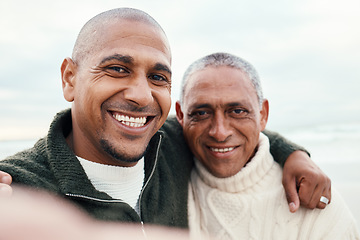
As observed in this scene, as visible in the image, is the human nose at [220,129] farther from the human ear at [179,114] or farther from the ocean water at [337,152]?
the ocean water at [337,152]

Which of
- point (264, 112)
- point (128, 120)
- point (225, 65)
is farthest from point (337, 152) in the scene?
point (128, 120)

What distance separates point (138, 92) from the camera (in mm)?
1852

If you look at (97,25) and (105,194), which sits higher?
(97,25)

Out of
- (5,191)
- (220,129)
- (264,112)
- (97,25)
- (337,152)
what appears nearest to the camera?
(5,191)

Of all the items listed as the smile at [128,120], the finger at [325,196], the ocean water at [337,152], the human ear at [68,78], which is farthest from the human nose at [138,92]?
the ocean water at [337,152]

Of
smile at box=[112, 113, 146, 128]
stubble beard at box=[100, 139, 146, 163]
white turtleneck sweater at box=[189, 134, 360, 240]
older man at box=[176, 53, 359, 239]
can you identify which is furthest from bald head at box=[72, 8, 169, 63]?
white turtleneck sweater at box=[189, 134, 360, 240]

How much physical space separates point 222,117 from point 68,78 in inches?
43.7

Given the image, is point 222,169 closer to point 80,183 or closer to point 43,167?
point 80,183

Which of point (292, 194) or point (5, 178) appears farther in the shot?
point (292, 194)

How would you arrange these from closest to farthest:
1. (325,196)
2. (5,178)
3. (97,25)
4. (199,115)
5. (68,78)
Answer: (5,178) < (97,25) < (68,78) < (325,196) < (199,115)

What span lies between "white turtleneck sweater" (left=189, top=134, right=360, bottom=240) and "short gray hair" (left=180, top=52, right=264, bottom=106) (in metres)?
0.51

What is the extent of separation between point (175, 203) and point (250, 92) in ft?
3.27

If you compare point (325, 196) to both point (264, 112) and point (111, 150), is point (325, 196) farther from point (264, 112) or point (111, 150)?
point (111, 150)

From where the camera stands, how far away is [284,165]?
2.51 meters
